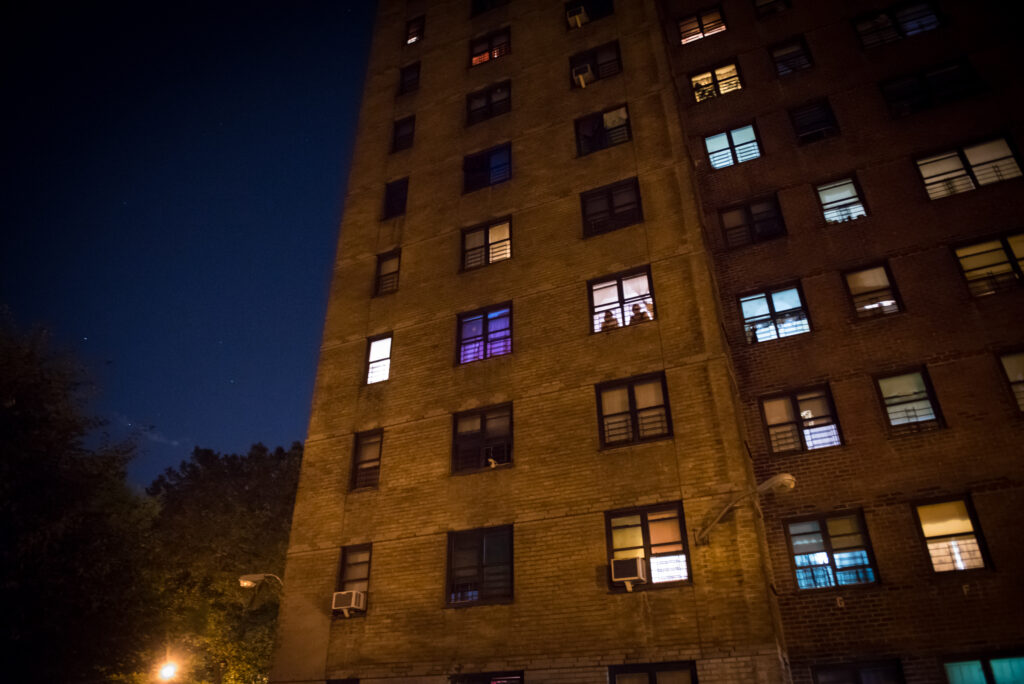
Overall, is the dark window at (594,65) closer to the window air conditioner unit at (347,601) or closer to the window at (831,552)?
the window at (831,552)

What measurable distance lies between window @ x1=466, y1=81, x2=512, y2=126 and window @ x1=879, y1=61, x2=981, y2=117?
1111cm

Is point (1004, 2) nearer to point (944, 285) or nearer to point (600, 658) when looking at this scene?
point (944, 285)

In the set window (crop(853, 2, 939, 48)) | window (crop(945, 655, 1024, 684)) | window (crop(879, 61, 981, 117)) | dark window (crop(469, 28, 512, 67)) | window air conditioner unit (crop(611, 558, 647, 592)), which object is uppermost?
dark window (crop(469, 28, 512, 67))

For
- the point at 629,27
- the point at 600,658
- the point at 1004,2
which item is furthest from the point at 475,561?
the point at 1004,2

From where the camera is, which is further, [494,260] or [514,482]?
[494,260]

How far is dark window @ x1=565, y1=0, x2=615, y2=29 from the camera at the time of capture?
21714 millimetres

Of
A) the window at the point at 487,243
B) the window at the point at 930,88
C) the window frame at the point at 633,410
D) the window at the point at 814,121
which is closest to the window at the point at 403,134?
the window at the point at 487,243

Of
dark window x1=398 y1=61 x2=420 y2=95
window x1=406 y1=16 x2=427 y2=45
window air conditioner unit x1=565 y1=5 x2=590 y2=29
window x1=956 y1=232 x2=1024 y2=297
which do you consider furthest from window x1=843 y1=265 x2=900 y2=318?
window x1=406 y1=16 x2=427 y2=45

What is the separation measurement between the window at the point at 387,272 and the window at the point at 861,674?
14.3 metres

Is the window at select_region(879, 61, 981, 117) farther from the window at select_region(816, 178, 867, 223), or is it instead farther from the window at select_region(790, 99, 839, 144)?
the window at select_region(816, 178, 867, 223)

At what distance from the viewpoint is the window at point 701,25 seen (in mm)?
21781

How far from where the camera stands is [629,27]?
2069 centimetres

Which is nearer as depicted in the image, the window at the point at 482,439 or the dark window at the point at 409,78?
the window at the point at 482,439

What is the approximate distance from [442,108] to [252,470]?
99.9ft
